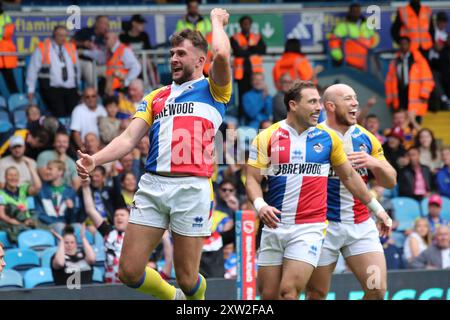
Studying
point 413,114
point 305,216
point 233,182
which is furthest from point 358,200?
point 413,114

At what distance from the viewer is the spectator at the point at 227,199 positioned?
1462cm

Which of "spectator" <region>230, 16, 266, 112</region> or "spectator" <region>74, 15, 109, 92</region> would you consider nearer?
"spectator" <region>74, 15, 109, 92</region>

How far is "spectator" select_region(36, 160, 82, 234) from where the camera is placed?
14.2 m

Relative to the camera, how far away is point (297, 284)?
9680 millimetres

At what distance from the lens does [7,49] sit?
16938 mm

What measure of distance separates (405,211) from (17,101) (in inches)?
233

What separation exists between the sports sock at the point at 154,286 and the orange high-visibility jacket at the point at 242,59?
816cm

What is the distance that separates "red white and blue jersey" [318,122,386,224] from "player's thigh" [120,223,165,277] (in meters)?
2.11

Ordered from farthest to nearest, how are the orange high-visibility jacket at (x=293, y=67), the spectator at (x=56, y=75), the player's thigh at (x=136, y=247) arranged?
1. the orange high-visibility jacket at (x=293, y=67)
2. the spectator at (x=56, y=75)
3. the player's thigh at (x=136, y=247)

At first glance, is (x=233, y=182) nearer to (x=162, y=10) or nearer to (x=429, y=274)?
(x=429, y=274)

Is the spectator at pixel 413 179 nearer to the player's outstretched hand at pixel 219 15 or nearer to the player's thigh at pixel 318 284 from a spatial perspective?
the player's thigh at pixel 318 284

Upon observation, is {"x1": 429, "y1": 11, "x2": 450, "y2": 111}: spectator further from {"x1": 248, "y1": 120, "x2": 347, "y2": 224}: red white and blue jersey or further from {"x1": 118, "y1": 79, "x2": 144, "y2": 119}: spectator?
{"x1": 248, "y1": 120, "x2": 347, "y2": 224}: red white and blue jersey

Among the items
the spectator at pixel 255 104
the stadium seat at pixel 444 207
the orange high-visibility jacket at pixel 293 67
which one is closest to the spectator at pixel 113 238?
the spectator at pixel 255 104

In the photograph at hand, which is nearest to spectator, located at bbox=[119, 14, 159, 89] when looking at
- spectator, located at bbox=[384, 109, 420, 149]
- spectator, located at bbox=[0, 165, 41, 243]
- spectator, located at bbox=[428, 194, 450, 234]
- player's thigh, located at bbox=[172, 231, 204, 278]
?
spectator, located at bbox=[0, 165, 41, 243]
